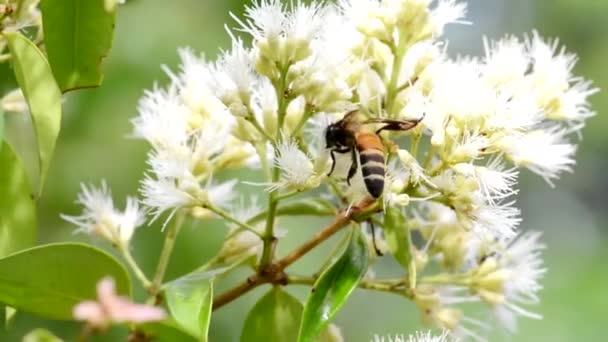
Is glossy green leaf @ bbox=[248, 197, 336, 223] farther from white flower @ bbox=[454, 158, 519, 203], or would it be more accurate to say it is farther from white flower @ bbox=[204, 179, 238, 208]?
white flower @ bbox=[454, 158, 519, 203]

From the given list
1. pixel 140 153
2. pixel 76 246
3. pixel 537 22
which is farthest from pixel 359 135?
pixel 537 22

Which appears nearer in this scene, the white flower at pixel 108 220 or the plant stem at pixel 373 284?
the plant stem at pixel 373 284

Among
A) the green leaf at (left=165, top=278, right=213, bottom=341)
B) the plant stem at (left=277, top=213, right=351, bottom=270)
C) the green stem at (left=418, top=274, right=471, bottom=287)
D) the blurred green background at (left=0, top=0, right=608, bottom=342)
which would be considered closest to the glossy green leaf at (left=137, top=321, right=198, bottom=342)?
the green leaf at (left=165, top=278, right=213, bottom=341)

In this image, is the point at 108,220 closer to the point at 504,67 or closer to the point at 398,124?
the point at 398,124

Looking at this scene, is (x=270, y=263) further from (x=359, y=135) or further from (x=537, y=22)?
(x=537, y=22)

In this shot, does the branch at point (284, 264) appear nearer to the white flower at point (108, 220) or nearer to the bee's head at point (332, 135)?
the bee's head at point (332, 135)

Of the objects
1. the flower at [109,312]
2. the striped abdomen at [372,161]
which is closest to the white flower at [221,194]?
the striped abdomen at [372,161]
